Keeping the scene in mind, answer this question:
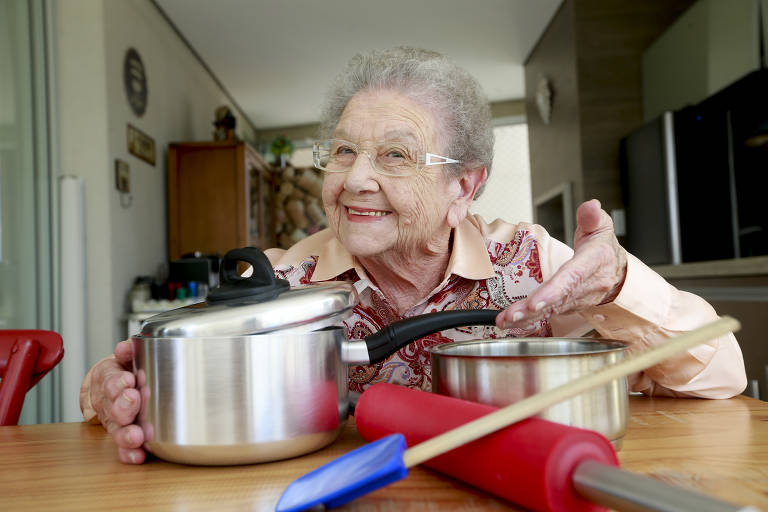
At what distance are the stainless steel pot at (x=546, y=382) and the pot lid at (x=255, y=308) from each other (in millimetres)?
116

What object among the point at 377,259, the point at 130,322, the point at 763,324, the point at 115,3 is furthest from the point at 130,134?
the point at 763,324

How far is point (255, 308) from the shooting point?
0.52 metres

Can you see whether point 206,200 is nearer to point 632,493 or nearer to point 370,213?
point 370,213

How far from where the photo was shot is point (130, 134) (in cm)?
Answer: 322

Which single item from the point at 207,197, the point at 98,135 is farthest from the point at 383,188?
the point at 207,197

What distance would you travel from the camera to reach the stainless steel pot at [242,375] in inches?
19.8

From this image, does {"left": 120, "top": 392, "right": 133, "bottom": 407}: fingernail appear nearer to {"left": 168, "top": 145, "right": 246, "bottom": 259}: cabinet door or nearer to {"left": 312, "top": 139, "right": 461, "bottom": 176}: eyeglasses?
{"left": 312, "top": 139, "right": 461, "bottom": 176}: eyeglasses

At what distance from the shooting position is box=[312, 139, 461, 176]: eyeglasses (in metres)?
0.98

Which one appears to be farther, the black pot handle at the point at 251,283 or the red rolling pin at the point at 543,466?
the black pot handle at the point at 251,283

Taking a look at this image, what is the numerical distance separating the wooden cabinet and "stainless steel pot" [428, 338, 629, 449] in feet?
11.5

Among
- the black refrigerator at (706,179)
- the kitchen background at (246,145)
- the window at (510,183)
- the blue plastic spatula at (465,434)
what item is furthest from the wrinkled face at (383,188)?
the window at (510,183)

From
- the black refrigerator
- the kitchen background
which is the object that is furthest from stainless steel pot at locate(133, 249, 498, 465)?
the black refrigerator

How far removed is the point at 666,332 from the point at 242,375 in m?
0.56

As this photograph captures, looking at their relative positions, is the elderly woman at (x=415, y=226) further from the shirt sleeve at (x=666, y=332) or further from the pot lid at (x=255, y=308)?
the pot lid at (x=255, y=308)
